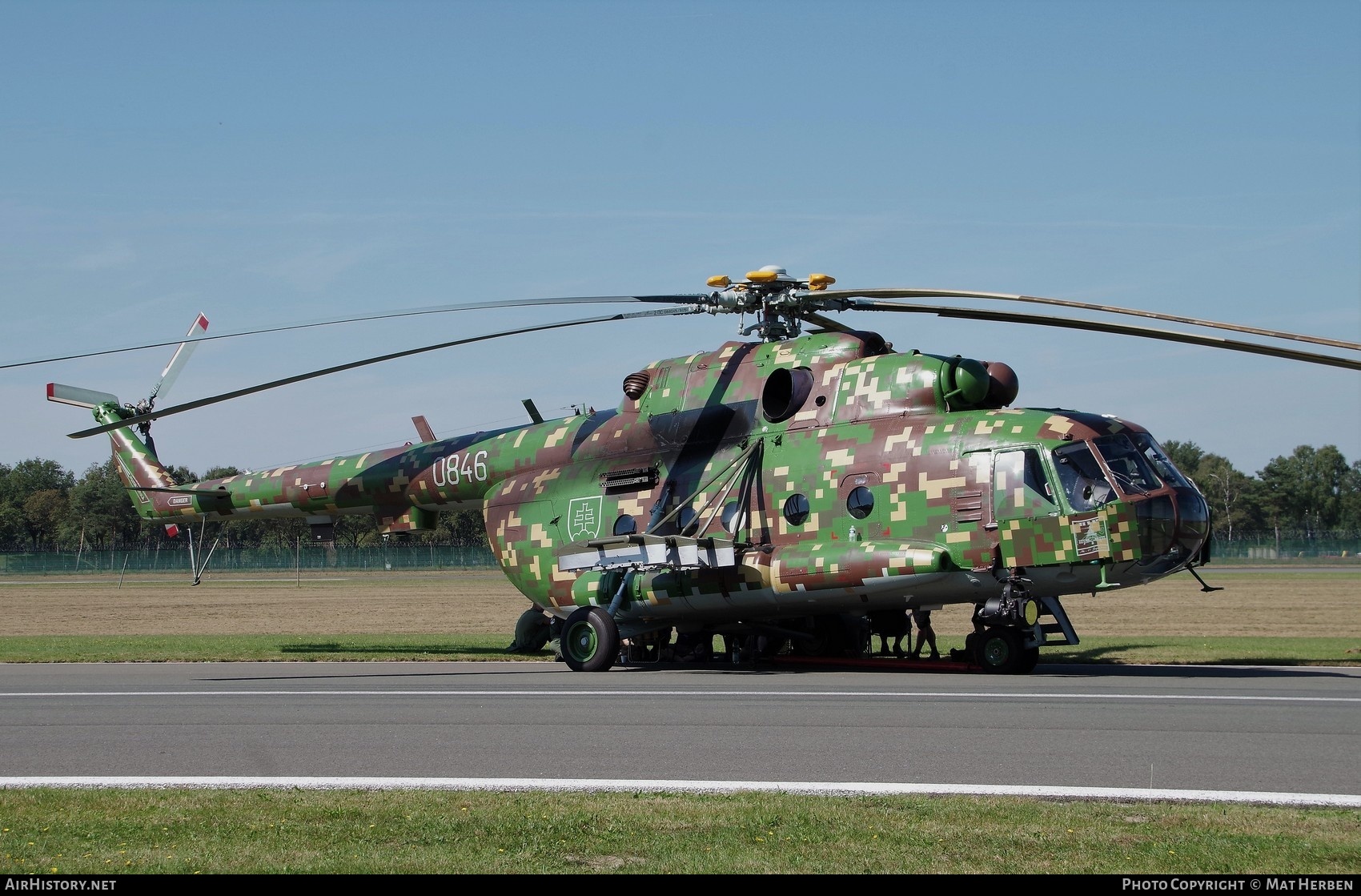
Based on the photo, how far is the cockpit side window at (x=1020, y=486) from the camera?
16.1 m

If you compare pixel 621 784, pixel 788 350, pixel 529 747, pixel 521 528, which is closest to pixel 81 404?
pixel 521 528

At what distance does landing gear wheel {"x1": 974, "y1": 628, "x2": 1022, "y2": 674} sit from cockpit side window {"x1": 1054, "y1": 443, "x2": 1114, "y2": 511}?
2314mm

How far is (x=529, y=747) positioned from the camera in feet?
35.1

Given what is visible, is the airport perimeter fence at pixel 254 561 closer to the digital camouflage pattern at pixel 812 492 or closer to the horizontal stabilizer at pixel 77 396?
the horizontal stabilizer at pixel 77 396

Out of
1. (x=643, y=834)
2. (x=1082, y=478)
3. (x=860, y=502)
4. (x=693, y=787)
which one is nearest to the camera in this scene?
(x=643, y=834)

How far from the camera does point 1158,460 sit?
53.5 ft

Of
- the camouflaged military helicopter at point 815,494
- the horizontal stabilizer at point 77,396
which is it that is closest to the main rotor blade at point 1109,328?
the camouflaged military helicopter at point 815,494

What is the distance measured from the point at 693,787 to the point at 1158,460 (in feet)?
32.6

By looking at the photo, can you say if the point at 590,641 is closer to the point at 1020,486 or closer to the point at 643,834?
the point at 1020,486

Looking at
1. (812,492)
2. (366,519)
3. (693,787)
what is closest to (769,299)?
(812,492)

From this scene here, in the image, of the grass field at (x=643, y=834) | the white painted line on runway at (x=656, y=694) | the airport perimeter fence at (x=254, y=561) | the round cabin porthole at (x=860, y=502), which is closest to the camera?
the grass field at (x=643, y=834)

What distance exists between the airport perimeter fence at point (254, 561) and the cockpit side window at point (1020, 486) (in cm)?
8133

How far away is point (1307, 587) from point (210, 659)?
1779 inches
